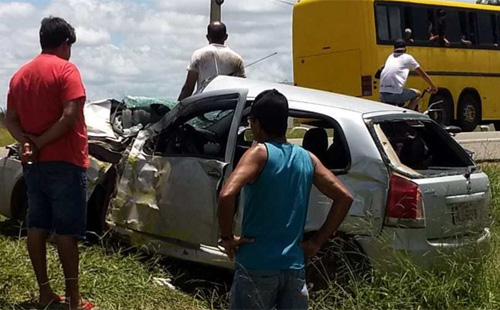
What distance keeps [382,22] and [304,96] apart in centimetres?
1146

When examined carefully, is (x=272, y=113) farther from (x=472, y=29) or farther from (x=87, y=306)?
(x=472, y=29)

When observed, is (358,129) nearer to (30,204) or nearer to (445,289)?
(445,289)

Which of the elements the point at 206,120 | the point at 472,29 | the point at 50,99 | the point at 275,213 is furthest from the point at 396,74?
the point at 472,29

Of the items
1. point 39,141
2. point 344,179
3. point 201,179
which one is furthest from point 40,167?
point 344,179

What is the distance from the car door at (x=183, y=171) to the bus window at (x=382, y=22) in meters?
11.1

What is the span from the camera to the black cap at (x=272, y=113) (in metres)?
3.92

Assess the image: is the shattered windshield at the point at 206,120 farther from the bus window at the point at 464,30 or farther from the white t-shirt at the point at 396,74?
the bus window at the point at 464,30

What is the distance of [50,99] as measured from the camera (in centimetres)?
515

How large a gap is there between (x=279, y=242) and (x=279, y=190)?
0.24 m

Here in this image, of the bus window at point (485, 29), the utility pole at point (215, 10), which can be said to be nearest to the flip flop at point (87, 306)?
the utility pole at point (215, 10)

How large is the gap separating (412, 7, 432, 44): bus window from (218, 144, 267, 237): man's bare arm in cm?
1465

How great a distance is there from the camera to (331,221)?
4086 millimetres

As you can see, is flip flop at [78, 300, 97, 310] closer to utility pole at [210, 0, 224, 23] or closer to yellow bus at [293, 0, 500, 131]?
utility pole at [210, 0, 224, 23]

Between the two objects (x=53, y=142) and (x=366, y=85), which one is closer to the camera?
(x=53, y=142)
